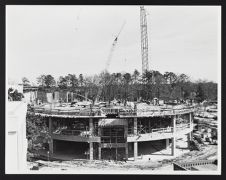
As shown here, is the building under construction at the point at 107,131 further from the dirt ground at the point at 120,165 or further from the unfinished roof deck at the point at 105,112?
the dirt ground at the point at 120,165

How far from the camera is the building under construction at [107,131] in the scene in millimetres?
14375

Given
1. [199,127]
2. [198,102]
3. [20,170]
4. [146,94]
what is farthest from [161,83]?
[20,170]

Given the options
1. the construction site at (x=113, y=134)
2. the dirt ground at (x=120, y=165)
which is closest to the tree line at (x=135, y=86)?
the construction site at (x=113, y=134)

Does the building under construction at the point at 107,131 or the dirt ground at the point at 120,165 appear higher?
the building under construction at the point at 107,131

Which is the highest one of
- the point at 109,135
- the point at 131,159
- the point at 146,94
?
the point at 146,94

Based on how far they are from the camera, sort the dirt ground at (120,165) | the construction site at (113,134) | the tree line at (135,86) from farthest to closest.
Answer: the tree line at (135,86), the construction site at (113,134), the dirt ground at (120,165)

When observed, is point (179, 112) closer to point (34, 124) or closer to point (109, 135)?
point (109, 135)

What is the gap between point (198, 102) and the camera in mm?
24406

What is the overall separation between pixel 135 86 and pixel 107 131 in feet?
41.8

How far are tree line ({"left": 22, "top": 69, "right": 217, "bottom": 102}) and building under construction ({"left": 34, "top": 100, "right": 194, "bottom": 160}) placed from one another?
8.77m

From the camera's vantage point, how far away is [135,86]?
27.0m

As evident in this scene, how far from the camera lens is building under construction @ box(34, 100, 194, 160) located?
14375 millimetres

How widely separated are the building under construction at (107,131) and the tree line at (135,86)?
8.77m

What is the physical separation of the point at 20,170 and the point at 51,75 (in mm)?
17999
